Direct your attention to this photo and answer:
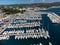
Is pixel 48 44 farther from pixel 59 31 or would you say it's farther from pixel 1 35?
pixel 1 35

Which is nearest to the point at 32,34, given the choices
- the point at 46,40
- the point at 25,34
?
the point at 25,34

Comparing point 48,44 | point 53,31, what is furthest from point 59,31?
point 48,44

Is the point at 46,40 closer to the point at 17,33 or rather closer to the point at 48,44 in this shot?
the point at 48,44

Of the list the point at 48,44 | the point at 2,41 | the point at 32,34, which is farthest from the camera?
the point at 32,34

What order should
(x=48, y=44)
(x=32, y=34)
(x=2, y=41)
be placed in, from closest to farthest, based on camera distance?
(x=48, y=44) < (x=2, y=41) < (x=32, y=34)

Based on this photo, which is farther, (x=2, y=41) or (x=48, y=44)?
(x=2, y=41)

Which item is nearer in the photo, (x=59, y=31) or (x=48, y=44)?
(x=48, y=44)

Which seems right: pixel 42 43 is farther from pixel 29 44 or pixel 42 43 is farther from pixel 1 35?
pixel 1 35
